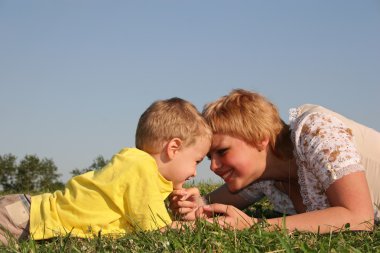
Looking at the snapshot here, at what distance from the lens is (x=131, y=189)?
213 inches

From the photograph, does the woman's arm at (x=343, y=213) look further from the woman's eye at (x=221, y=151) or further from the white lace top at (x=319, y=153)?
the woman's eye at (x=221, y=151)

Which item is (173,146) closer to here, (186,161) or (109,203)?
(186,161)

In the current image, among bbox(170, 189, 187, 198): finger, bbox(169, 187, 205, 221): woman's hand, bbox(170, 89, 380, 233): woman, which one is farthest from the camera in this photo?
bbox(170, 189, 187, 198): finger

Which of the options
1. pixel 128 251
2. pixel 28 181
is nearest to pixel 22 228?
pixel 128 251

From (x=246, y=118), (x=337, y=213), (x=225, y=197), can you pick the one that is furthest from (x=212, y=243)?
(x=225, y=197)

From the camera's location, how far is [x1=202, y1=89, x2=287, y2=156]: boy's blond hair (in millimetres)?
6242

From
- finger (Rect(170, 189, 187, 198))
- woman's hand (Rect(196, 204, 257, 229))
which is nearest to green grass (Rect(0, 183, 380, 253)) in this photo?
woman's hand (Rect(196, 204, 257, 229))

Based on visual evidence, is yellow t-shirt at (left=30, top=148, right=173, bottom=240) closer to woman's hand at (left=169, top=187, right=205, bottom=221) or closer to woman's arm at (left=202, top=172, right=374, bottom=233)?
woman's hand at (left=169, top=187, right=205, bottom=221)

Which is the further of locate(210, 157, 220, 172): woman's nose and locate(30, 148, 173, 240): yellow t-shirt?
locate(210, 157, 220, 172): woman's nose

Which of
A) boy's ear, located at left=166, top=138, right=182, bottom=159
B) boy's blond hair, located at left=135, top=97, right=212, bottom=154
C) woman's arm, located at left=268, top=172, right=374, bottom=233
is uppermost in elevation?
boy's blond hair, located at left=135, top=97, right=212, bottom=154

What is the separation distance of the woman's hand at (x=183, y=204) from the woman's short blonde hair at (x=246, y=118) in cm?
76

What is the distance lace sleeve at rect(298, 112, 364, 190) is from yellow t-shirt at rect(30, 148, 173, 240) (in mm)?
1535

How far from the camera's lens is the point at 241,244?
412 centimetres

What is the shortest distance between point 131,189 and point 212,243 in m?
1.51
